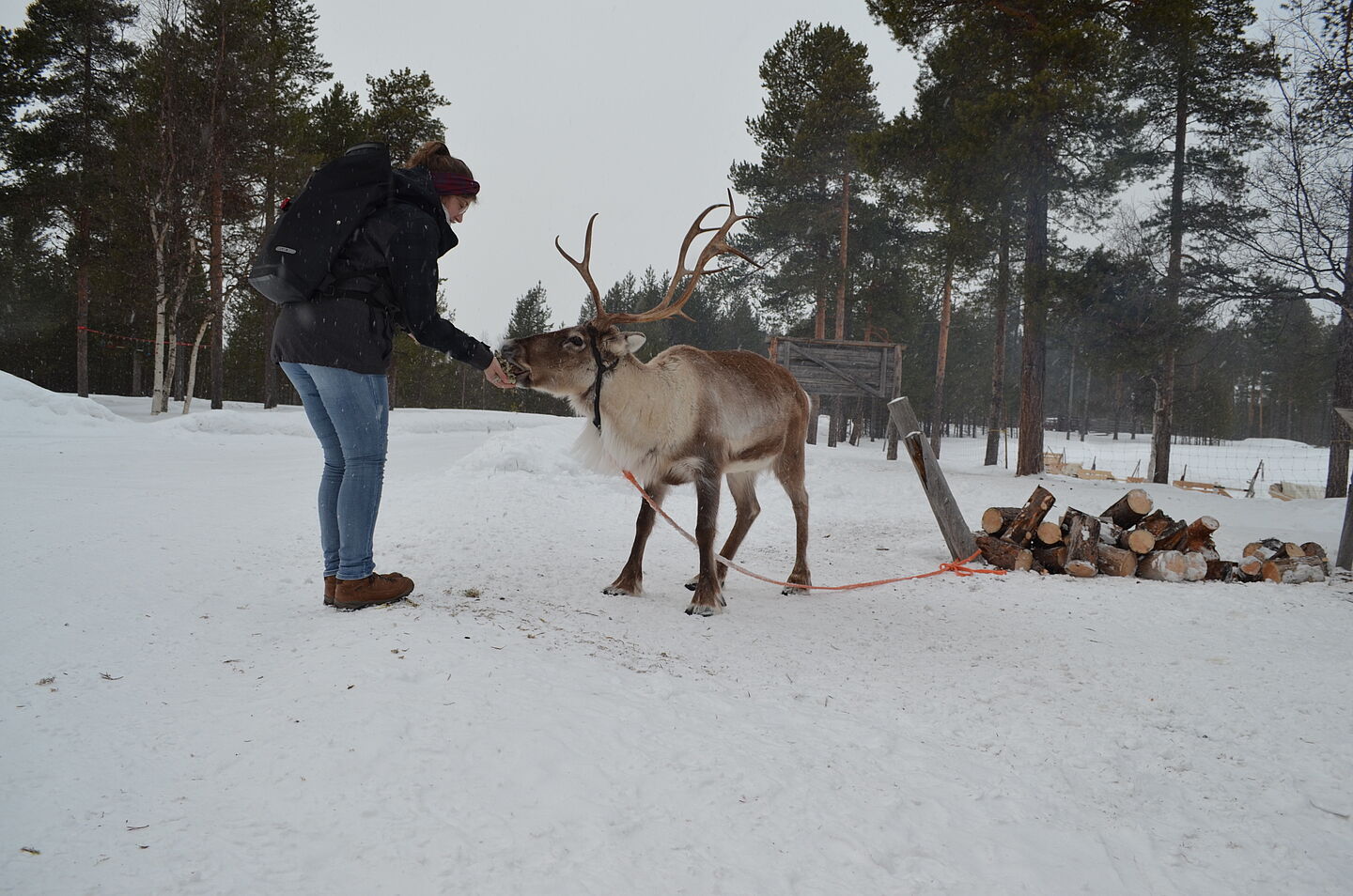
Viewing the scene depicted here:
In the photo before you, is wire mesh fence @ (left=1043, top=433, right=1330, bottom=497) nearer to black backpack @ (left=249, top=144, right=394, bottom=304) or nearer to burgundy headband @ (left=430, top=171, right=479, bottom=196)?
burgundy headband @ (left=430, top=171, right=479, bottom=196)

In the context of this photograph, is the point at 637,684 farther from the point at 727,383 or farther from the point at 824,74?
the point at 824,74

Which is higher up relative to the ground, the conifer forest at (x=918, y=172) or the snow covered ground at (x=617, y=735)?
the conifer forest at (x=918, y=172)

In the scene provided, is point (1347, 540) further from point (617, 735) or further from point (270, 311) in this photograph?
point (270, 311)

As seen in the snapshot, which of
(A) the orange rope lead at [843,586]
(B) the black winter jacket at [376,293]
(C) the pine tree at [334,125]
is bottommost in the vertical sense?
(A) the orange rope lead at [843,586]

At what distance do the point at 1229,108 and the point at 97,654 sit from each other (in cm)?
1971

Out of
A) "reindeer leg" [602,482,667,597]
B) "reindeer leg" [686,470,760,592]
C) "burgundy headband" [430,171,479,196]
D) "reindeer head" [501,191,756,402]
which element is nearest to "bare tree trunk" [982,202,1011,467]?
"reindeer leg" [686,470,760,592]

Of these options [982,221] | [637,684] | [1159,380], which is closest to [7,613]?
[637,684]

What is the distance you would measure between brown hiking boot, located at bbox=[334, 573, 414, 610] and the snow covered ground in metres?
0.13

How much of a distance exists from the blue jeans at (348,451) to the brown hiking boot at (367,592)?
0.04 metres

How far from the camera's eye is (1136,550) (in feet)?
19.9

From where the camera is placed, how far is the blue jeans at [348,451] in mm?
3014

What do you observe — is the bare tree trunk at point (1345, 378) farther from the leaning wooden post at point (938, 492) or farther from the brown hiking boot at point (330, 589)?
the brown hiking boot at point (330, 589)

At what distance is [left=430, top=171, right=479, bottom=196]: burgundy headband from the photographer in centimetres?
328

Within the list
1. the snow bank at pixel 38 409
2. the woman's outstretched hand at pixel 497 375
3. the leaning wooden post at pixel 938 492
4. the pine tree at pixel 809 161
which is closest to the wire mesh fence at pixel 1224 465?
the pine tree at pixel 809 161
